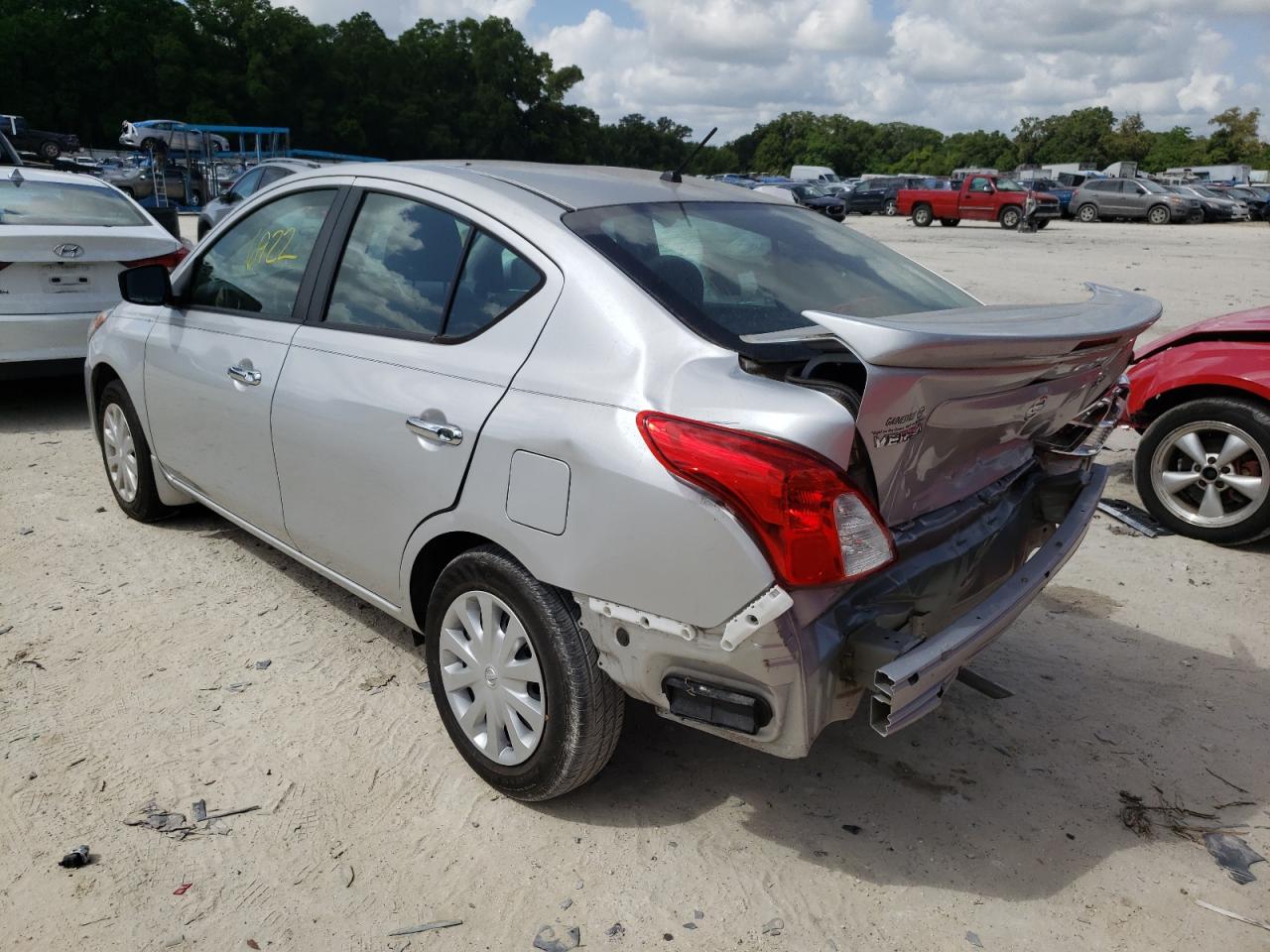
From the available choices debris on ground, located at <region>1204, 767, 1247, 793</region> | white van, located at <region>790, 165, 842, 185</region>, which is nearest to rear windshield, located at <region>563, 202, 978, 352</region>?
debris on ground, located at <region>1204, 767, 1247, 793</region>

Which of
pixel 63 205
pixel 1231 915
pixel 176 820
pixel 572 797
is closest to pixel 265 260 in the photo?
pixel 176 820

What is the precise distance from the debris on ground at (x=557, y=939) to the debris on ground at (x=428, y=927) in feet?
0.67

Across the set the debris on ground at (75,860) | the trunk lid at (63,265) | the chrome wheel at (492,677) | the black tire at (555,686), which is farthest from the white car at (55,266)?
the black tire at (555,686)

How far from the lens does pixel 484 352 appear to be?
276 centimetres

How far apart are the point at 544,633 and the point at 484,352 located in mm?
799

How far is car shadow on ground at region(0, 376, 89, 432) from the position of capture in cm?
680

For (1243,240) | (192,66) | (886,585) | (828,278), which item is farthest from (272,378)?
(192,66)

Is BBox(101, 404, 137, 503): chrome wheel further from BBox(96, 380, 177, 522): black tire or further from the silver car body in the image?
the silver car body

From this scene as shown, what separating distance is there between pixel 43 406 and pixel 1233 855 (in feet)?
25.3

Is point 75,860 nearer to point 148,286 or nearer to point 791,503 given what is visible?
point 791,503

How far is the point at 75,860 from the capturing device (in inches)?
102

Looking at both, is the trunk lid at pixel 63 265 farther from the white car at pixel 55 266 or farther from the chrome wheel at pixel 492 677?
the chrome wheel at pixel 492 677

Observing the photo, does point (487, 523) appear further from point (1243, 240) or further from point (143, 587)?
point (1243, 240)

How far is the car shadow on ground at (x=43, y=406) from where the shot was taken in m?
6.80
